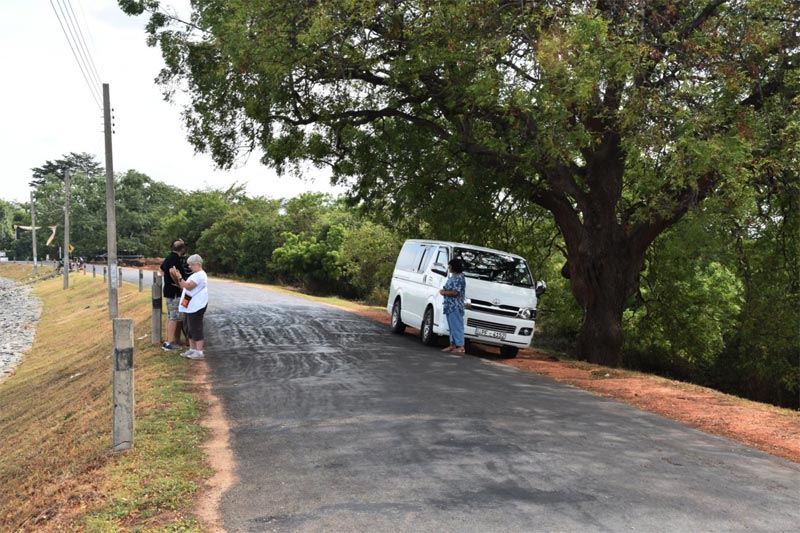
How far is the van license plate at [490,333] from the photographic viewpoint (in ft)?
44.9

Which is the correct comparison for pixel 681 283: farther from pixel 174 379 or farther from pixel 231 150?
pixel 174 379

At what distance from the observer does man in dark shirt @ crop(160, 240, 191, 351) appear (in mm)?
12148

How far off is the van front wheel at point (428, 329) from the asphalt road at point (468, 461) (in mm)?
3377

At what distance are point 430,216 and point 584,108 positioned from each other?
7.46 metres

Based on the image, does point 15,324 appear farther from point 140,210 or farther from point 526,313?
point 140,210

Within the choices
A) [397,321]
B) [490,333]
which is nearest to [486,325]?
[490,333]

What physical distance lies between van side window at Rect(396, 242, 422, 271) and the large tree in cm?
231

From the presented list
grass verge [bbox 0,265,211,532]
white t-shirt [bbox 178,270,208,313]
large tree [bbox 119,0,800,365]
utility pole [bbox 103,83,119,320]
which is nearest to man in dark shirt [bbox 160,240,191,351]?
grass verge [bbox 0,265,211,532]

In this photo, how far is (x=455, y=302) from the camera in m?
13.2

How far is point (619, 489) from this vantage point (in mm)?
5441

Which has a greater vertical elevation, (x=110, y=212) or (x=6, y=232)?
(x=6, y=232)

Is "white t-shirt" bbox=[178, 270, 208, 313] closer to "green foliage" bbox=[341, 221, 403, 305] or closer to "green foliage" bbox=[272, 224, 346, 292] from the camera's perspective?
"green foliage" bbox=[341, 221, 403, 305]

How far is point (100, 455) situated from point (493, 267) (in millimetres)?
9254

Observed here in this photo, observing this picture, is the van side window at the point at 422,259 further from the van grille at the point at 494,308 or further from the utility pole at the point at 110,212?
the utility pole at the point at 110,212
